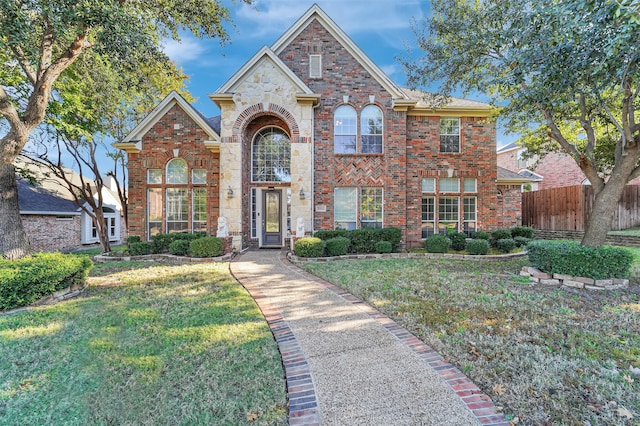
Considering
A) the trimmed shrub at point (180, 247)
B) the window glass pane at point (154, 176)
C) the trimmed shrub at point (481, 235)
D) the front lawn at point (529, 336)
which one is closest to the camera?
the front lawn at point (529, 336)

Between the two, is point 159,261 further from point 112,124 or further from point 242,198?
point 112,124

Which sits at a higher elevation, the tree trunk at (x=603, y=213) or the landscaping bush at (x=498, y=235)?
the tree trunk at (x=603, y=213)

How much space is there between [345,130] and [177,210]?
26.2 ft

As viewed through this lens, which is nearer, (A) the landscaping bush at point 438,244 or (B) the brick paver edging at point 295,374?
(B) the brick paver edging at point 295,374

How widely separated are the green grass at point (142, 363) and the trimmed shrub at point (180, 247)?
4.67 meters

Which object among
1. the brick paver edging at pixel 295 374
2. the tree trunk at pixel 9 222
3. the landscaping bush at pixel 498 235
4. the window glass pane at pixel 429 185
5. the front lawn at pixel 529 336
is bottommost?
the brick paver edging at pixel 295 374

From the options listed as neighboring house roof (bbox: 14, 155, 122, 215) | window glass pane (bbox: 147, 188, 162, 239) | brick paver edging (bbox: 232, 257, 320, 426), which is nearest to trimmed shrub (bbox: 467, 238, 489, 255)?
brick paver edging (bbox: 232, 257, 320, 426)

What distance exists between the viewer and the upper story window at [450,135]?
40.9ft

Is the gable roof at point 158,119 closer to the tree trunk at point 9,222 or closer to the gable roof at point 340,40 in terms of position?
the gable roof at point 340,40

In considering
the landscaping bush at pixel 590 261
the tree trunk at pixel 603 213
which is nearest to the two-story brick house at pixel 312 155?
the tree trunk at pixel 603 213

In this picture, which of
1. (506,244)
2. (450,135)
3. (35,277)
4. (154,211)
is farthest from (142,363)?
(450,135)

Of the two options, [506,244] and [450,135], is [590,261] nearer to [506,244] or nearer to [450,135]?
[506,244]

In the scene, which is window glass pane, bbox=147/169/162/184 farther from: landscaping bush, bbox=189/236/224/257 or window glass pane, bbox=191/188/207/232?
landscaping bush, bbox=189/236/224/257

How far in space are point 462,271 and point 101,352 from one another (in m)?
8.15
